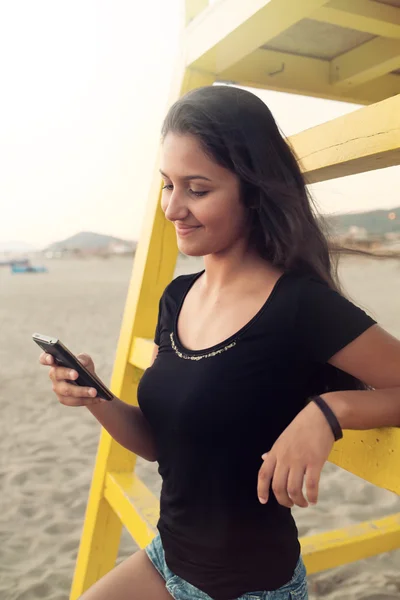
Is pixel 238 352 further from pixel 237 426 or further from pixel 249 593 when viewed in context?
pixel 249 593

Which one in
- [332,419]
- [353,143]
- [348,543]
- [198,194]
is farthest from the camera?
[348,543]

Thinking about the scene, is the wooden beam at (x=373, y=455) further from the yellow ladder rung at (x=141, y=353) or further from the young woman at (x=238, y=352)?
the yellow ladder rung at (x=141, y=353)

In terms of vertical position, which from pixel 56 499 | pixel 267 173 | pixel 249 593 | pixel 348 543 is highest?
pixel 267 173

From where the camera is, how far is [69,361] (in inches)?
45.7

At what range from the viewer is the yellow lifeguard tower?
3.06 feet

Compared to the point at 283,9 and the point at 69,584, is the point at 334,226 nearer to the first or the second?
the point at 283,9

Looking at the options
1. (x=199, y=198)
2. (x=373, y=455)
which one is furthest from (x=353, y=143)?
(x=373, y=455)

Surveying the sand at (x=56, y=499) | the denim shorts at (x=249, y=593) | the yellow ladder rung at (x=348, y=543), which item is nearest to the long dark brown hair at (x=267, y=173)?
the sand at (x=56, y=499)

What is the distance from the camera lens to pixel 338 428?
0.82m

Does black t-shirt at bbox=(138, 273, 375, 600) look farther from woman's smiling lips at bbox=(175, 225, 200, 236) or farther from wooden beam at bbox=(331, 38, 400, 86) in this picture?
wooden beam at bbox=(331, 38, 400, 86)

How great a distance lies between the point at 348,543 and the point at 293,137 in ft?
4.31

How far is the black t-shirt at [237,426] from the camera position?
0.96 meters

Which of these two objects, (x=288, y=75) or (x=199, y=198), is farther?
(x=288, y=75)

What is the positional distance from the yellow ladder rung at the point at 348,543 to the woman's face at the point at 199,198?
1.08m
